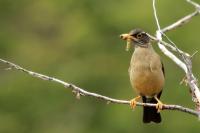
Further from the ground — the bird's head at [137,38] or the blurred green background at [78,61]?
the blurred green background at [78,61]

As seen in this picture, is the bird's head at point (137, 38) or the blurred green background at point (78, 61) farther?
the blurred green background at point (78, 61)

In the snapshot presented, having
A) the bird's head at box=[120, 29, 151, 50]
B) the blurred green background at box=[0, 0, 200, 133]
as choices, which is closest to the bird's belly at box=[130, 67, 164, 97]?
the bird's head at box=[120, 29, 151, 50]

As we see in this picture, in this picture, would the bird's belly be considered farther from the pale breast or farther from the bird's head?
the bird's head

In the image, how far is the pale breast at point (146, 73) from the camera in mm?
12117

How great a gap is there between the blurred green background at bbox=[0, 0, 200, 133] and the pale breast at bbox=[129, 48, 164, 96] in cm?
1272

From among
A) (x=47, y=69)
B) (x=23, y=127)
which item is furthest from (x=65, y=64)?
(x=23, y=127)

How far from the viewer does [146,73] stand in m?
12.1

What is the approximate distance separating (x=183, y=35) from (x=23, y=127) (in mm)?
4662

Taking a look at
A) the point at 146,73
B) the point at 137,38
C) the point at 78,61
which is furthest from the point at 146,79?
the point at 78,61

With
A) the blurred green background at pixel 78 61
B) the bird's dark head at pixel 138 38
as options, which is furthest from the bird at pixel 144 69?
the blurred green background at pixel 78 61

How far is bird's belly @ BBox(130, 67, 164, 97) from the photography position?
12.1 m

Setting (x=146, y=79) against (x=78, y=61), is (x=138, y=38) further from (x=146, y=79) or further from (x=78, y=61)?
(x=78, y=61)

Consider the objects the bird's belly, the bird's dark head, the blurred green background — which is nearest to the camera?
the bird's belly

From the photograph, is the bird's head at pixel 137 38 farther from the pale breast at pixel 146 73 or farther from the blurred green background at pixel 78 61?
the blurred green background at pixel 78 61
